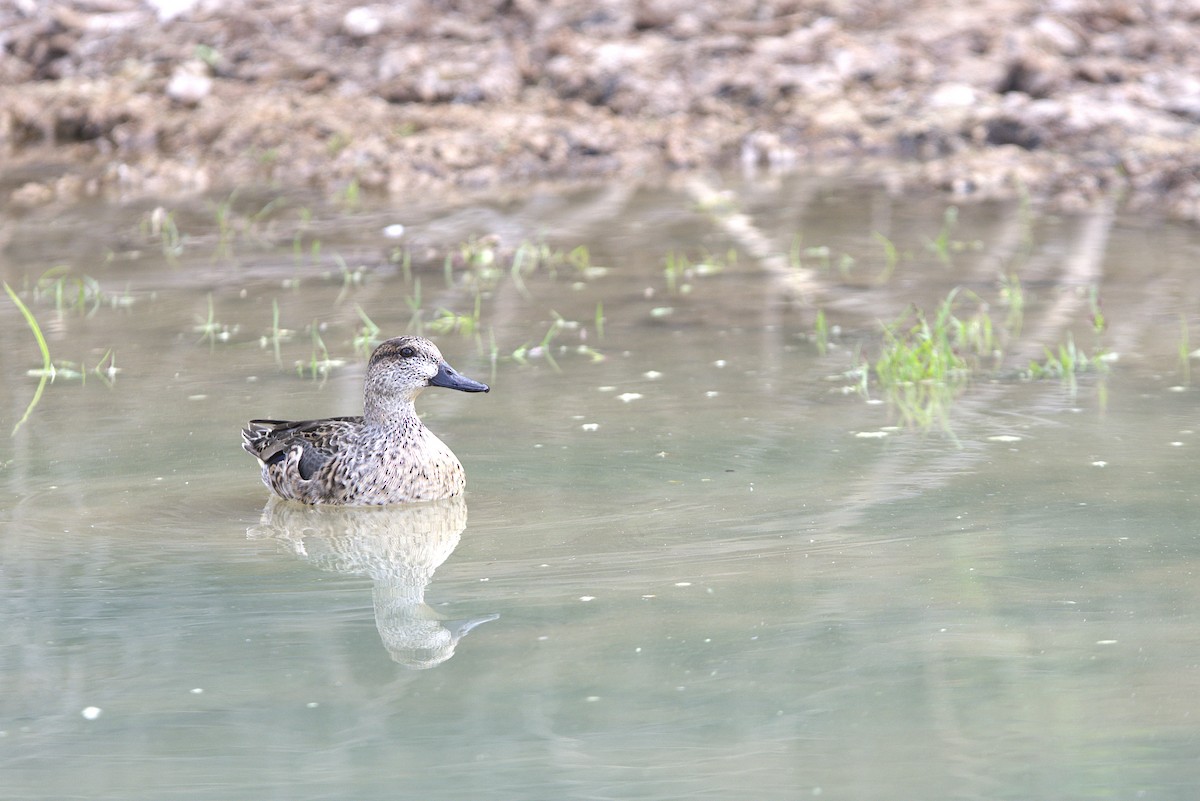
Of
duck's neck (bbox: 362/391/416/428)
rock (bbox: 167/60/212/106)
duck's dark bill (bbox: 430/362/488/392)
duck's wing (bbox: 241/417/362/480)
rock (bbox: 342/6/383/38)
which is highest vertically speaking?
rock (bbox: 342/6/383/38)

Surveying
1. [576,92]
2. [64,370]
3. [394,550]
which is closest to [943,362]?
[394,550]

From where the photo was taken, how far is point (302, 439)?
6.42 meters

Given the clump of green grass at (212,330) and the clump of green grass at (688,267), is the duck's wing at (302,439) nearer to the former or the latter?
the clump of green grass at (212,330)

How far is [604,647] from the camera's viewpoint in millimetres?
4496

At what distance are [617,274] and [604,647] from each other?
6.13 meters

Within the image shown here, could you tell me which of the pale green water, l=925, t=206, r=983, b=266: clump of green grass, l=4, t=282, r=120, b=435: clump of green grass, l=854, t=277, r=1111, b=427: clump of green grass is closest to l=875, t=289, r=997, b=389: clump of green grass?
l=854, t=277, r=1111, b=427: clump of green grass

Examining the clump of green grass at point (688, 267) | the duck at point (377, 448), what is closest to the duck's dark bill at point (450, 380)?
the duck at point (377, 448)

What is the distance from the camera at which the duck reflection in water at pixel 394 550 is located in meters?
4.63

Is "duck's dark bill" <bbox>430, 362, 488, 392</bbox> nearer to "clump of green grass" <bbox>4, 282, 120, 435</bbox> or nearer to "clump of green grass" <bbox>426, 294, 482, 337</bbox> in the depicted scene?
"clump of green grass" <bbox>4, 282, 120, 435</bbox>

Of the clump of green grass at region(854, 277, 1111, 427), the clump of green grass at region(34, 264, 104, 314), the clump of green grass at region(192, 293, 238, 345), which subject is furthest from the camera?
the clump of green grass at region(34, 264, 104, 314)

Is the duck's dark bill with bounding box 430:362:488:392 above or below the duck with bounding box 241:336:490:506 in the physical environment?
above

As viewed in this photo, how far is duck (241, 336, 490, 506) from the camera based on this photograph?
620 centimetres

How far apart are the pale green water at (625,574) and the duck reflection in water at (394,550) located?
0.06 ft

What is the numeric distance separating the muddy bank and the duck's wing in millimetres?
7396
